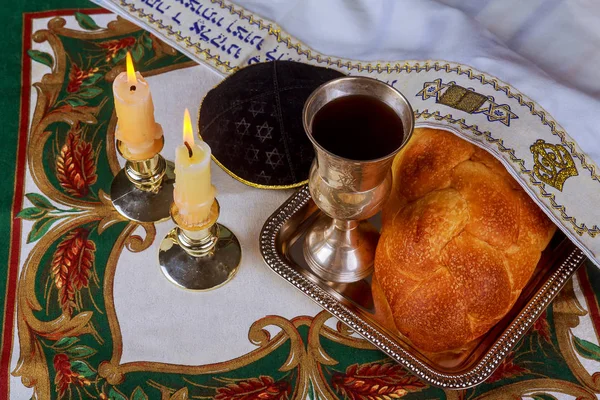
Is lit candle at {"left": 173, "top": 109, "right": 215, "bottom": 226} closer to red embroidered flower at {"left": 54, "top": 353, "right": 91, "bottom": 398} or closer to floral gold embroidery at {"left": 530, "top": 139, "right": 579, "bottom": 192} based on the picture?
red embroidered flower at {"left": 54, "top": 353, "right": 91, "bottom": 398}

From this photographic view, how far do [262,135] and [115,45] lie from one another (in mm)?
296

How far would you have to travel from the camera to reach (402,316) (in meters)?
0.65

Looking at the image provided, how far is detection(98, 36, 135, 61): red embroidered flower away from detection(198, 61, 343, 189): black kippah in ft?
0.70

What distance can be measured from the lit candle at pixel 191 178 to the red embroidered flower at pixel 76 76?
12.6 inches

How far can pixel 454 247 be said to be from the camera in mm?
642

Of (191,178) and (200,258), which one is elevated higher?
(191,178)

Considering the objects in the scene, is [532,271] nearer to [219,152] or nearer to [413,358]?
[413,358]

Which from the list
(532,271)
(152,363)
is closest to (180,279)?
(152,363)

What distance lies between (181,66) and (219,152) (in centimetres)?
19

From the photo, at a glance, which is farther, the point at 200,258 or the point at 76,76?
the point at 76,76

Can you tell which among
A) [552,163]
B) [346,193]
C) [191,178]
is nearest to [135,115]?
[191,178]

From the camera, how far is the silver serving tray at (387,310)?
2.14 feet

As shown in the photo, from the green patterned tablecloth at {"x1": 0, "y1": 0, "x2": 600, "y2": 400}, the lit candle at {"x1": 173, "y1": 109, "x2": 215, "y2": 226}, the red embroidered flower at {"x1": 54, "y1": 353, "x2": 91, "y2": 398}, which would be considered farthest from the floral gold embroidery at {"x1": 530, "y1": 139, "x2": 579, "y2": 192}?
the red embroidered flower at {"x1": 54, "y1": 353, "x2": 91, "y2": 398}

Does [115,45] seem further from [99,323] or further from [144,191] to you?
[99,323]
